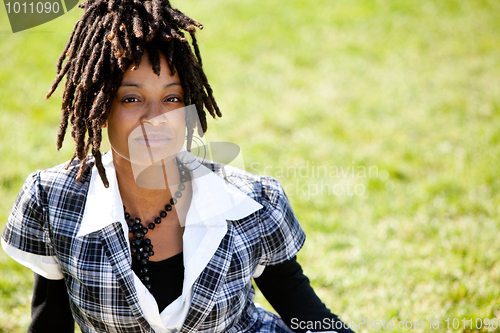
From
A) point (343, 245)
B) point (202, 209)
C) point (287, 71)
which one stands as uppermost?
point (287, 71)

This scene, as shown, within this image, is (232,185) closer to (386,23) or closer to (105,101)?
(105,101)

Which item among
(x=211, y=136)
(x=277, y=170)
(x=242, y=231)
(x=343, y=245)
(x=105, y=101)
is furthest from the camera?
(x=211, y=136)

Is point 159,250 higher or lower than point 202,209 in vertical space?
lower

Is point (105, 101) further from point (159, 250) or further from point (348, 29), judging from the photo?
point (348, 29)

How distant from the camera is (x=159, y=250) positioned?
1875 millimetres

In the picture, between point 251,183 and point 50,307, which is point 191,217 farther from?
point 50,307

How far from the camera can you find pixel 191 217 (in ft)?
6.17

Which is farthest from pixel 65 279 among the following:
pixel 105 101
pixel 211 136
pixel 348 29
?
pixel 348 29

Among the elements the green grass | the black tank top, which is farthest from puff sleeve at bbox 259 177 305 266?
the green grass

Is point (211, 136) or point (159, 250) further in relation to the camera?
point (211, 136)

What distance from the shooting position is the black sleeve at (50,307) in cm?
188

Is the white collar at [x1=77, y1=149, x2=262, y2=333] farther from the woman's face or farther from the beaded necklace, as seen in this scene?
the woman's face

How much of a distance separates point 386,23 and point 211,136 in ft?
12.2

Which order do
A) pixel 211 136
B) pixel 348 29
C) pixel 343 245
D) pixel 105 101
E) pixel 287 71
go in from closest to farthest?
1. pixel 105 101
2. pixel 343 245
3. pixel 211 136
4. pixel 287 71
5. pixel 348 29
